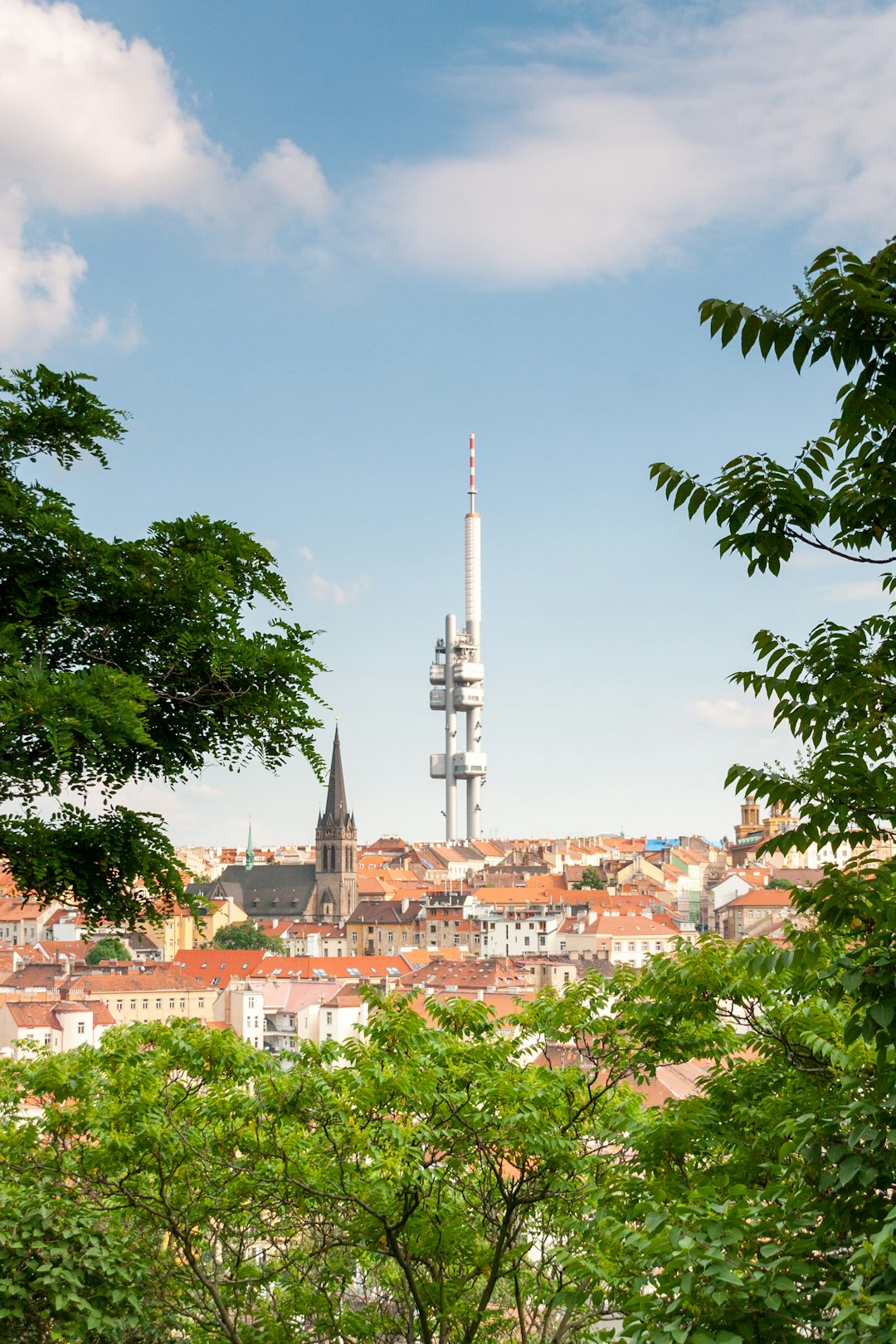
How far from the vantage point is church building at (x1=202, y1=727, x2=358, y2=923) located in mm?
127688

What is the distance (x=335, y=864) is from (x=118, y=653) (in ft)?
409

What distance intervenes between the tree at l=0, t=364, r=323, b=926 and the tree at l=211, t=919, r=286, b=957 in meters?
109

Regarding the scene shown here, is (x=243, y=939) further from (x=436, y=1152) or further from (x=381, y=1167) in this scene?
(x=381, y=1167)

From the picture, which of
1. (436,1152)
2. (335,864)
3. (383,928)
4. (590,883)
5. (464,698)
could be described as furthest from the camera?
(464,698)

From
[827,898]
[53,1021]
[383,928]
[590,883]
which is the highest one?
[827,898]

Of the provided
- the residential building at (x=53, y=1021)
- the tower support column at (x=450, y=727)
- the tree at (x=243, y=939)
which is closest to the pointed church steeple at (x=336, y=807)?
the tree at (x=243, y=939)

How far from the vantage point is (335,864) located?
128625 mm

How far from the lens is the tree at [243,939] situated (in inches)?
4444

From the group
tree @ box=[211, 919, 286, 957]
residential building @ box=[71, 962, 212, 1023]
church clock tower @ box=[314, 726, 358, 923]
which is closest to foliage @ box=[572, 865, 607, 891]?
church clock tower @ box=[314, 726, 358, 923]

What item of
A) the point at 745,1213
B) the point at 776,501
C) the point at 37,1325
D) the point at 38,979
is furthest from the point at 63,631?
the point at 38,979

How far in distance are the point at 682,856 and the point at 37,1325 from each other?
14275cm

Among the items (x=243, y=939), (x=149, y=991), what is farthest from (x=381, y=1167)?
(x=243, y=939)

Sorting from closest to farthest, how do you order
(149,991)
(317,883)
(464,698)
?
(149,991)
(317,883)
(464,698)

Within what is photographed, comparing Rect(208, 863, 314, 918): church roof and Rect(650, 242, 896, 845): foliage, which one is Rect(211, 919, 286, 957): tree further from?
Rect(650, 242, 896, 845): foliage
